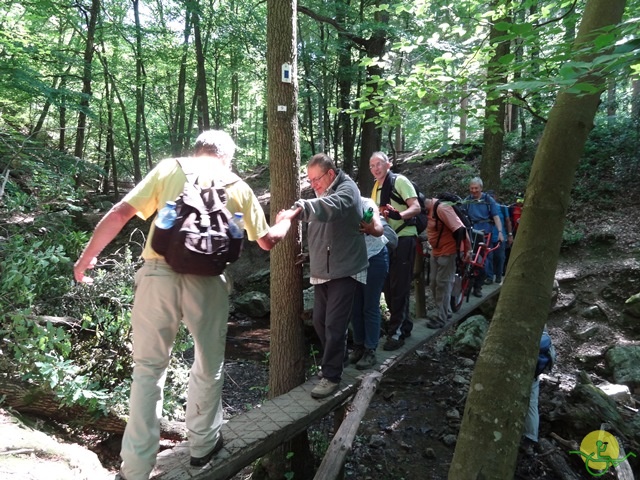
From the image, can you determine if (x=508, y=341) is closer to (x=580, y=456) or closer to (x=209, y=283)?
(x=209, y=283)

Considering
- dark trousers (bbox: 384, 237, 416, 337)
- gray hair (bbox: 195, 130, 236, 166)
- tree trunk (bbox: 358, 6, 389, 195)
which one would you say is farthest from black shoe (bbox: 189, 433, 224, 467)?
tree trunk (bbox: 358, 6, 389, 195)

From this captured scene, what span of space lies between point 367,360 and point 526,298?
6.12ft

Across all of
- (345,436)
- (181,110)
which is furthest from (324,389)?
(181,110)

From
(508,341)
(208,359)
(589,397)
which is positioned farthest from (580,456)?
(208,359)

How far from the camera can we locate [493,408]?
2676mm

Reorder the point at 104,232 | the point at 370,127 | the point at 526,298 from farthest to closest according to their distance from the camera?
1. the point at 370,127
2. the point at 526,298
3. the point at 104,232

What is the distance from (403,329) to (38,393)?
3.86 metres

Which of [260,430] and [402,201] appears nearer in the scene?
[260,430]

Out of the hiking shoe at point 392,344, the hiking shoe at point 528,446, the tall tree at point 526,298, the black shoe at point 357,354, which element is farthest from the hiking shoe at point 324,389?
the hiking shoe at point 528,446

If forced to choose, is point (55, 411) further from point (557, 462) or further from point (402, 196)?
point (557, 462)

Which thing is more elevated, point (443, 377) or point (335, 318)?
point (335, 318)

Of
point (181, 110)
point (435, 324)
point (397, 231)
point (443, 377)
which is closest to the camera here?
point (397, 231)

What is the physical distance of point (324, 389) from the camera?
3.65 m

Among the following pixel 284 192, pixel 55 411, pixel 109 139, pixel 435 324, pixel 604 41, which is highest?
pixel 109 139
